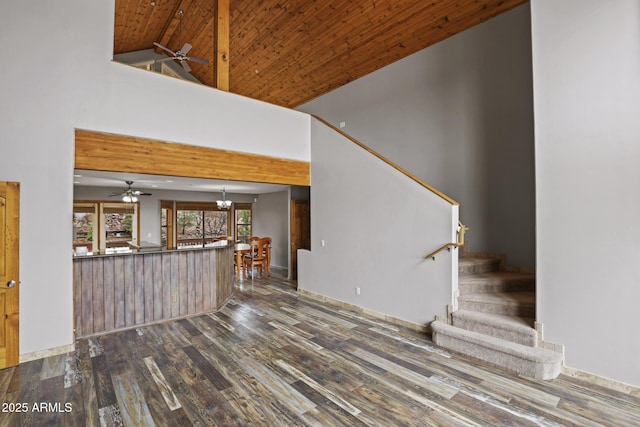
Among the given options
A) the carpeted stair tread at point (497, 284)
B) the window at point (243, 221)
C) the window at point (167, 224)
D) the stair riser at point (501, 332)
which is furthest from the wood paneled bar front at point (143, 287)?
the window at point (243, 221)

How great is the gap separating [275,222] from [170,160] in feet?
17.4

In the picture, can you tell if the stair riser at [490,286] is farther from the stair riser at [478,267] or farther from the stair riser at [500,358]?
the stair riser at [500,358]

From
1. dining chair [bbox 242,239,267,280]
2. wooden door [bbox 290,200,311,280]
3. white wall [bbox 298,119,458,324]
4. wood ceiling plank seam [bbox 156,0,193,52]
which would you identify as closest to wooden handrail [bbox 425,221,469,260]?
white wall [bbox 298,119,458,324]

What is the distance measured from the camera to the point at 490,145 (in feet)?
16.0

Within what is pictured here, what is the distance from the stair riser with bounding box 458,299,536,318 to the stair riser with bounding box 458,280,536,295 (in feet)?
0.80

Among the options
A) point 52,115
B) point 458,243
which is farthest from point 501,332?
point 52,115

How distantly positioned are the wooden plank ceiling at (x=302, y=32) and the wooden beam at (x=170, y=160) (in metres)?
2.56

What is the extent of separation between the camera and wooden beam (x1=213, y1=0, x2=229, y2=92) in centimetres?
505

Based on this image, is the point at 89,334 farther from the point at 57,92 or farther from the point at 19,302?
the point at 57,92

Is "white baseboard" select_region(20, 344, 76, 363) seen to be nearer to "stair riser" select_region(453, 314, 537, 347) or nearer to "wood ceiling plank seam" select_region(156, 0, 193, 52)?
"stair riser" select_region(453, 314, 537, 347)

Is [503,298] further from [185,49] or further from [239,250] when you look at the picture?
[185,49]

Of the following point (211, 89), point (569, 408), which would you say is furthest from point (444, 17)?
point (569, 408)

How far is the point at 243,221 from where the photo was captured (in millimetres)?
10500

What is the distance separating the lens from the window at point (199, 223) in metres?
9.45
